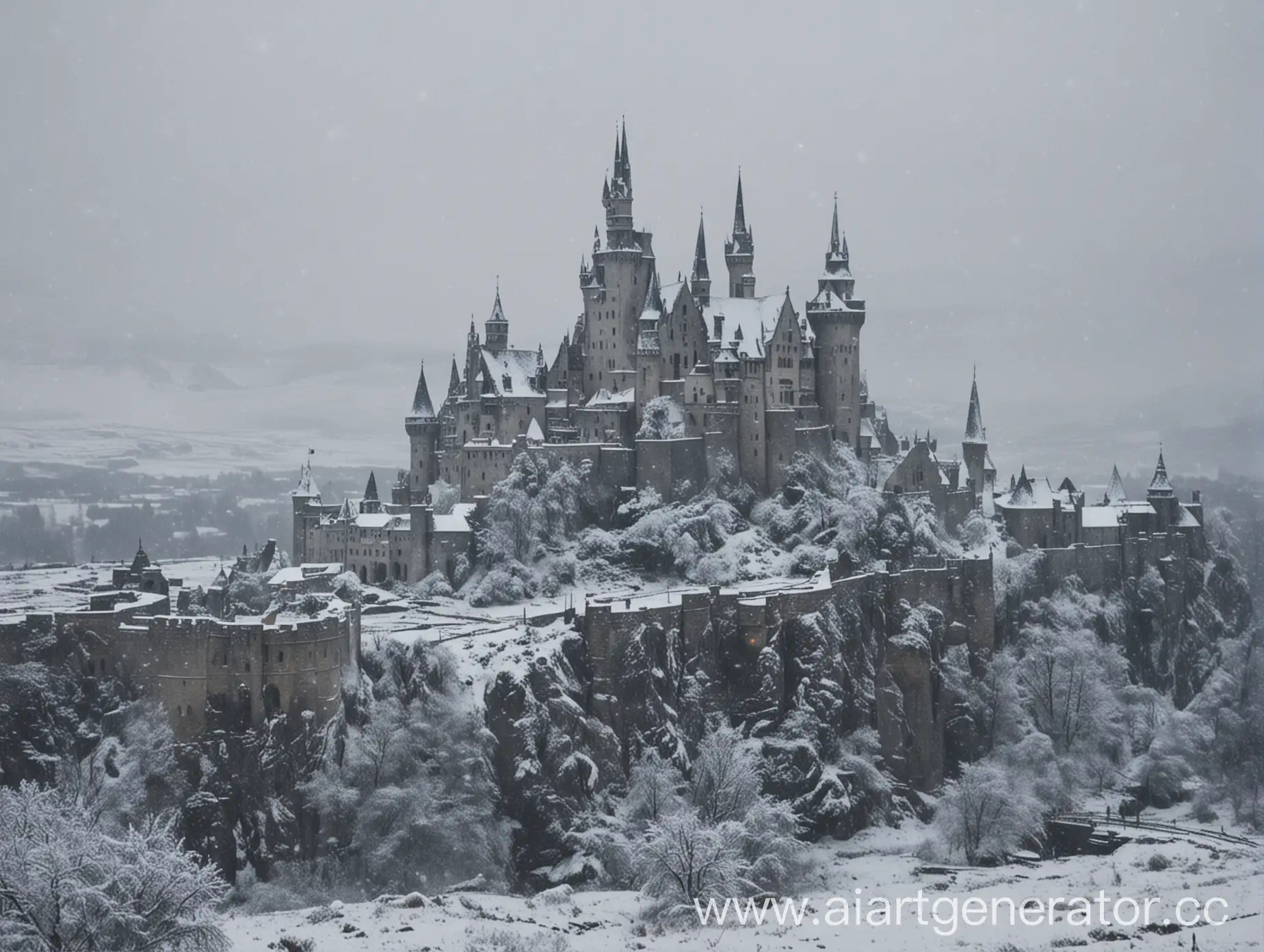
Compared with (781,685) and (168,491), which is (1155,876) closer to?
(781,685)

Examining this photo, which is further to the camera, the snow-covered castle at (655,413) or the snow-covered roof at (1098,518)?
the snow-covered roof at (1098,518)

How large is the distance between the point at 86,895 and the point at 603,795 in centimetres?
2791

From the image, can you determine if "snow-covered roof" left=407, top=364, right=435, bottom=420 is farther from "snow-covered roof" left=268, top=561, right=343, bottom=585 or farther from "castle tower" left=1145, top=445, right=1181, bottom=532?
"castle tower" left=1145, top=445, right=1181, bottom=532

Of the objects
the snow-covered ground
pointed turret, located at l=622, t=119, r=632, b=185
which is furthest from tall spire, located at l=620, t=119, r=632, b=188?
the snow-covered ground

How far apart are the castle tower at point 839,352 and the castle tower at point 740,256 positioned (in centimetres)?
519

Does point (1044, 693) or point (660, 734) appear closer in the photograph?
point (660, 734)

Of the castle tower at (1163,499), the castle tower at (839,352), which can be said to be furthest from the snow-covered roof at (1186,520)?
the castle tower at (839,352)

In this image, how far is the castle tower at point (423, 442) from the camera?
295ft

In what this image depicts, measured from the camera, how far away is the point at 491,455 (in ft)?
276

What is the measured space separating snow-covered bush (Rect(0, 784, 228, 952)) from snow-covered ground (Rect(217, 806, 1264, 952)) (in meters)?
2.99

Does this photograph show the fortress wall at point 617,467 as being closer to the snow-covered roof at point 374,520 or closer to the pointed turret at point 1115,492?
the snow-covered roof at point 374,520

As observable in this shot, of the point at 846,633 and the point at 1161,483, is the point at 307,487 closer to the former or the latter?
the point at 846,633

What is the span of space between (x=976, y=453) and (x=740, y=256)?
19.9 m

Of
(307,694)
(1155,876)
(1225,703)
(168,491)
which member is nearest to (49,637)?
(307,694)
